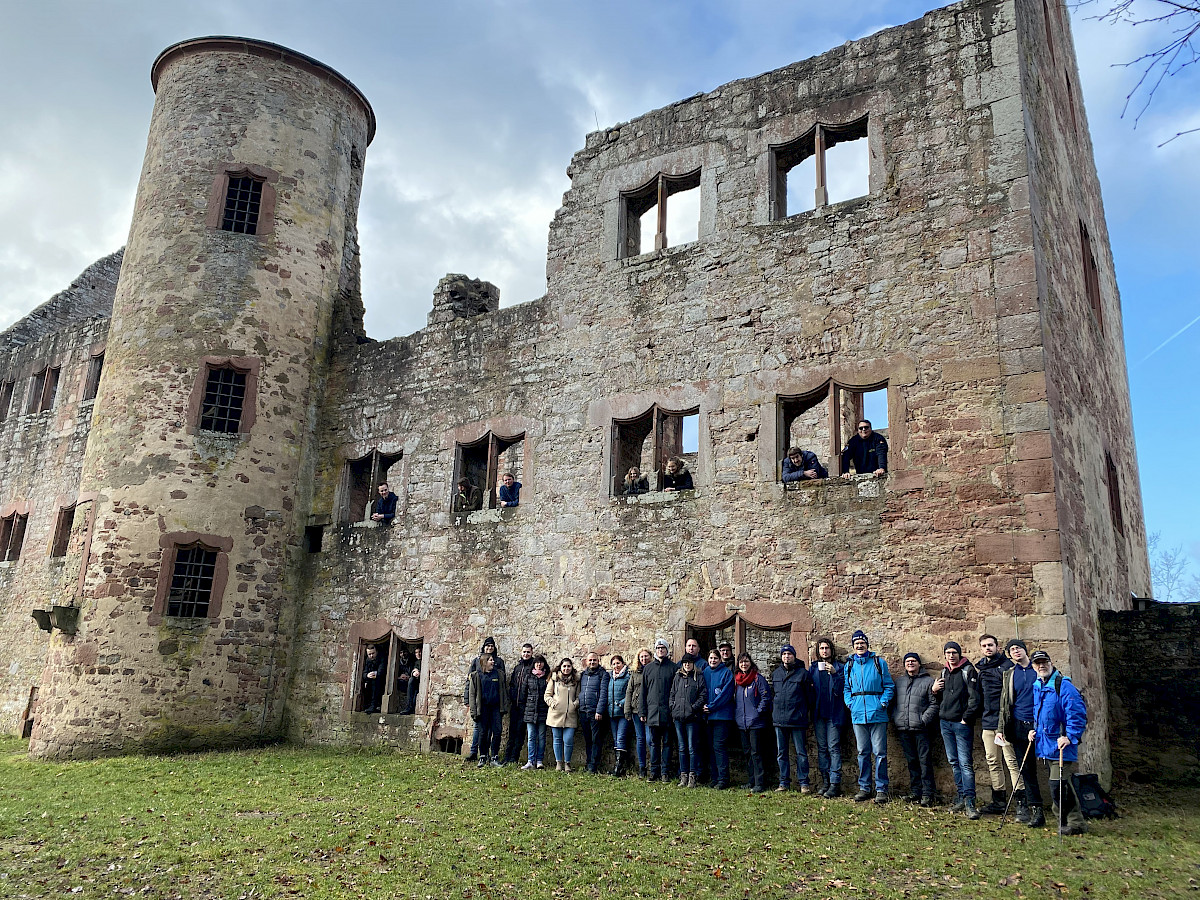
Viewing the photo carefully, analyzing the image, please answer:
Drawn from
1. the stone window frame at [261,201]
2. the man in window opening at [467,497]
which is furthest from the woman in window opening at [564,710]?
the stone window frame at [261,201]

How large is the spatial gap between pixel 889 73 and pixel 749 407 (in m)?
4.69

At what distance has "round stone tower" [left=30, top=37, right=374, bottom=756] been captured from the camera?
1404cm

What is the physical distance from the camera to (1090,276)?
1381 cm

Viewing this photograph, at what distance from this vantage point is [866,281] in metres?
11.4

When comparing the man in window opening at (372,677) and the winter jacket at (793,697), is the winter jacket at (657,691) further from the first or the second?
the man in window opening at (372,677)

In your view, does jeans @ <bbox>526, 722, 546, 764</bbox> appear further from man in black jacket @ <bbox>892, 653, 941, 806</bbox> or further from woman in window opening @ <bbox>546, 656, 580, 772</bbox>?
man in black jacket @ <bbox>892, 653, 941, 806</bbox>

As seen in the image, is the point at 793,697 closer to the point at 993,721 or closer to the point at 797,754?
the point at 797,754

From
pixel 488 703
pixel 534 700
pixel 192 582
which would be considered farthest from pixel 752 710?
pixel 192 582

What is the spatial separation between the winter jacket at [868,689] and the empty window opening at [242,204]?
12.6 metres

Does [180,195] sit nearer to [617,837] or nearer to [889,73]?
→ [889,73]

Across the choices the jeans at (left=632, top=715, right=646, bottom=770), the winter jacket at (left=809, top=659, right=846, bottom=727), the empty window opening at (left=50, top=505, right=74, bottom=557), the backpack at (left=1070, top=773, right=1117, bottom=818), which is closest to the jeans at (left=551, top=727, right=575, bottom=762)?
the jeans at (left=632, top=715, right=646, bottom=770)

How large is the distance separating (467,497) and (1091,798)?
9.29m

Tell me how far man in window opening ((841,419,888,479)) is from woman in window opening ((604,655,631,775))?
11.8ft

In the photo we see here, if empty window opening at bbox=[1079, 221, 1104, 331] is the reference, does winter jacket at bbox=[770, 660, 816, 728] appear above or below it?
below
